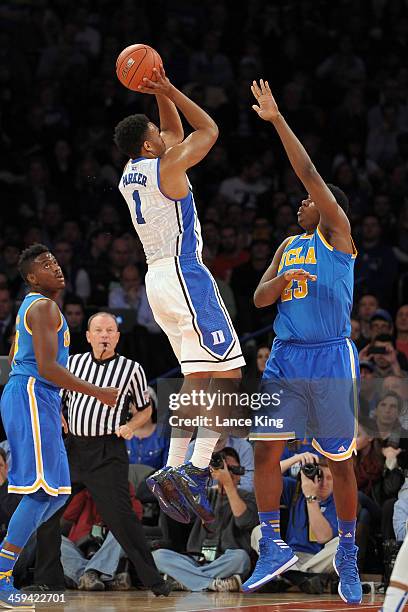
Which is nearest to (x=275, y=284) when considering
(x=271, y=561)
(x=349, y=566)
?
Answer: (x=271, y=561)

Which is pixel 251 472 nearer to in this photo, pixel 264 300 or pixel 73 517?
pixel 73 517

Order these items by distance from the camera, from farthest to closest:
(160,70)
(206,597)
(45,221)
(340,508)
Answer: (45,221) < (206,597) < (340,508) < (160,70)

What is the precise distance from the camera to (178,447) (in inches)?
288

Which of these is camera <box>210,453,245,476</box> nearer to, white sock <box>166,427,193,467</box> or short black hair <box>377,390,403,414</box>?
short black hair <box>377,390,403,414</box>

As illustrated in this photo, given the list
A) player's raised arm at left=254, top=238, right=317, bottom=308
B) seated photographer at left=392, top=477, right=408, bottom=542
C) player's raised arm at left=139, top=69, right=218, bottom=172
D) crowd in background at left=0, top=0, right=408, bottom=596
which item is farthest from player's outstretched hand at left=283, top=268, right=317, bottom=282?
crowd in background at left=0, top=0, right=408, bottom=596

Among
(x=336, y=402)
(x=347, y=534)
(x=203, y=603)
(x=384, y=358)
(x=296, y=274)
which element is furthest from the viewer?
(x=384, y=358)

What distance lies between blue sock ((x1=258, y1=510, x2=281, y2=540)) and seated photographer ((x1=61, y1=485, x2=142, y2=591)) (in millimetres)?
2642

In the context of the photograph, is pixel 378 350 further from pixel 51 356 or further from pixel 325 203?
pixel 51 356

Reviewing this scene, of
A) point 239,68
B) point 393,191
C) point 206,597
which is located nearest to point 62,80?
point 239,68

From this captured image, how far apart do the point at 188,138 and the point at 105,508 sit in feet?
11.8

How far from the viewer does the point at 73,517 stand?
34.3ft

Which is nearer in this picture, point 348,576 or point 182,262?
point 182,262

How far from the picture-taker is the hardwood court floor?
7910 millimetres

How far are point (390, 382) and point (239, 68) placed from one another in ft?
24.6
